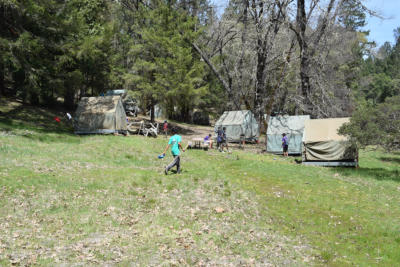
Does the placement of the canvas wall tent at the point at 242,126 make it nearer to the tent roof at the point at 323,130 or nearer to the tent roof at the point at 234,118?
the tent roof at the point at 234,118

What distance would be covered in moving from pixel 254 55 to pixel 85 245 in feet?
80.8

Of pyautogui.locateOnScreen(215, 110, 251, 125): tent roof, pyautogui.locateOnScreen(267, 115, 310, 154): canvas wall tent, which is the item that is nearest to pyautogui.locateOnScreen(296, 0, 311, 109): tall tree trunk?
pyautogui.locateOnScreen(267, 115, 310, 154): canvas wall tent

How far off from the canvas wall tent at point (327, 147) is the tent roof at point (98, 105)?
15.4 metres

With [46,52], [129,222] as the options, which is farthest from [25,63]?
[129,222]

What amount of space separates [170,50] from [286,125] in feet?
42.6

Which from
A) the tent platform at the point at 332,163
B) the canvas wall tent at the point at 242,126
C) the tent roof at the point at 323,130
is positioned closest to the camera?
the tent platform at the point at 332,163

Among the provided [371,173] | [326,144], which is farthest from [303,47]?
[371,173]

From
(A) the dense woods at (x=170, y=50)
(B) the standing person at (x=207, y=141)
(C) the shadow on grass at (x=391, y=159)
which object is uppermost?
(A) the dense woods at (x=170, y=50)

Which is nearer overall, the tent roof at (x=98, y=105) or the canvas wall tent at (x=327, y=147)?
the canvas wall tent at (x=327, y=147)

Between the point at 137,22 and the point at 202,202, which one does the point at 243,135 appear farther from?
the point at 202,202

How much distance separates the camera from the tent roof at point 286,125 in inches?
1028

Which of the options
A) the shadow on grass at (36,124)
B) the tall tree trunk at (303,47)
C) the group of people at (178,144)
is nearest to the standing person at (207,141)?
the group of people at (178,144)

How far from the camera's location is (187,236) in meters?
9.29

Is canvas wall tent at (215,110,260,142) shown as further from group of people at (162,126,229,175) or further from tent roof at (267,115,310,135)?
tent roof at (267,115,310,135)
